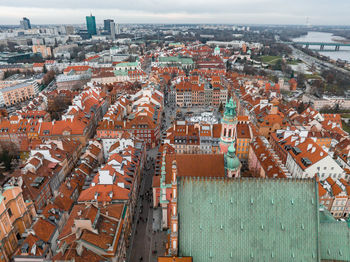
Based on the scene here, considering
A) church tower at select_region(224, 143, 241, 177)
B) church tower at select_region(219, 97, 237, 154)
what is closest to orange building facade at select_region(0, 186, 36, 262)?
church tower at select_region(224, 143, 241, 177)

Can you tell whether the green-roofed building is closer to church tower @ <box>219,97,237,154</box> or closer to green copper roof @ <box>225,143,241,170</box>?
green copper roof @ <box>225,143,241,170</box>

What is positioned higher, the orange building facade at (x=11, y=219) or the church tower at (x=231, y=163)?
the church tower at (x=231, y=163)

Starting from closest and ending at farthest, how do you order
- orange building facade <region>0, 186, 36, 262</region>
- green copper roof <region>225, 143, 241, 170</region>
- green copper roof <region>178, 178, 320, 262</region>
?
green copper roof <region>178, 178, 320, 262</region> → orange building facade <region>0, 186, 36, 262</region> → green copper roof <region>225, 143, 241, 170</region>

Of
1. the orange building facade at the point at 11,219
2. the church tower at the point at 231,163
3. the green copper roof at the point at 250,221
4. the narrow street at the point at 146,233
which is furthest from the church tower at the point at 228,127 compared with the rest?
the orange building facade at the point at 11,219

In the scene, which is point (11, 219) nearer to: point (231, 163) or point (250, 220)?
point (231, 163)

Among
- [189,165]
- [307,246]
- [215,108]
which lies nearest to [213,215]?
[307,246]

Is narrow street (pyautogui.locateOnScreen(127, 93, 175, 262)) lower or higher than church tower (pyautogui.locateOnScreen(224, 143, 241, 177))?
lower

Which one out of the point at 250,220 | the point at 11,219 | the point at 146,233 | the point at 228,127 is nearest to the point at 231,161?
the point at 228,127

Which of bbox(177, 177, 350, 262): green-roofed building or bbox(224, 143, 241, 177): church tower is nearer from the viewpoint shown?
bbox(177, 177, 350, 262): green-roofed building

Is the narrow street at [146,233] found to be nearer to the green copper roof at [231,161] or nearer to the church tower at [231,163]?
the church tower at [231,163]

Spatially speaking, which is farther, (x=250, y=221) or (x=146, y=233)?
(x=146, y=233)
